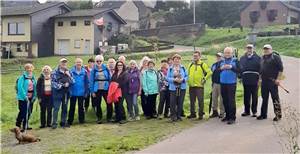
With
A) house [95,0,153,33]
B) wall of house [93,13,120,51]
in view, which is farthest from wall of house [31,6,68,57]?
house [95,0,153,33]

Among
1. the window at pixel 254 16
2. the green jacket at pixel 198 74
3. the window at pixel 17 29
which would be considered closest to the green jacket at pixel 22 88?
the green jacket at pixel 198 74

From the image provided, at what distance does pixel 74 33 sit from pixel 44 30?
11.4 feet

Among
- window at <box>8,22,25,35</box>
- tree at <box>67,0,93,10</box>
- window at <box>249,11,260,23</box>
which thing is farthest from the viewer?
window at <box>249,11,260,23</box>

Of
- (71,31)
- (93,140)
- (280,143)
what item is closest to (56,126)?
(93,140)

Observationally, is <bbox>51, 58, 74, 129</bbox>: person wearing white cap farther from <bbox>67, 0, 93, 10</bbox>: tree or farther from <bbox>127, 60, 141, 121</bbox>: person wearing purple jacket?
<bbox>67, 0, 93, 10</bbox>: tree

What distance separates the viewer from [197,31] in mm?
69625

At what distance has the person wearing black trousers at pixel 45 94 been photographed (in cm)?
1297

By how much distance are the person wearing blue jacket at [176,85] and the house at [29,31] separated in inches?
1727

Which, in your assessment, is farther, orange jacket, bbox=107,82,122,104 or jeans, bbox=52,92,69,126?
orange jacket, bbox=107,82,122,104

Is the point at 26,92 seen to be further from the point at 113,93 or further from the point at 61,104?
the point at 113,93

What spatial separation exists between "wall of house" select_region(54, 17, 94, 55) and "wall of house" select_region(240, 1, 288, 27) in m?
33.4

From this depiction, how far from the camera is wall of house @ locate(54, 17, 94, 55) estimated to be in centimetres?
5550

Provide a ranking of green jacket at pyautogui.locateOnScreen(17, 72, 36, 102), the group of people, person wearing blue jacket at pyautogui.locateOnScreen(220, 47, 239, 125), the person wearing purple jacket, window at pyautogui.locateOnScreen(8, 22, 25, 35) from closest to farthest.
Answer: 1. person wearing blue jacket at pyautogui.locateOnScreen(220, 47, 239, 125)
2. the group of people
3. green jacket at pyautogui.locateOnScreen(17, 72, 36, 102)
4. the person wearing purple jacket
5. window at pyautogui.locateOnScreen(8, 22, 25, 35)

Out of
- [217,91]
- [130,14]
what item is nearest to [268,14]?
[130,14]
